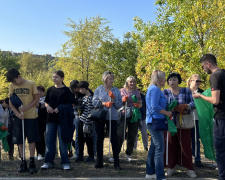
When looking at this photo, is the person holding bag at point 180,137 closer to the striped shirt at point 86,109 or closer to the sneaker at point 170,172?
the sneaker at point 170,172

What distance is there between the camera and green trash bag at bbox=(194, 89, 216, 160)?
17.4ft

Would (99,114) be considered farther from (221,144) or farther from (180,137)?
(221,144)

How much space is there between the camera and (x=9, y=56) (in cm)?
4562

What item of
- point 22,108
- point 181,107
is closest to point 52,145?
point 22,108

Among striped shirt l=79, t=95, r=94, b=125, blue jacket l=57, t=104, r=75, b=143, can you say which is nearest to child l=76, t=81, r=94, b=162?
striped shirt l=79, t=95, r=94, b=125

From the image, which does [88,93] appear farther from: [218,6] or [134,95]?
[218,6]

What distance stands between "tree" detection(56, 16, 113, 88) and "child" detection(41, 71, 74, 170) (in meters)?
17.6

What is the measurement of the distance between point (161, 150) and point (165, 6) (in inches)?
270

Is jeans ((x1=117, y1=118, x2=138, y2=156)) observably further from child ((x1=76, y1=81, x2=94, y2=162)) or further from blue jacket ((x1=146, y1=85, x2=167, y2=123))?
blue jacket ((x1=146, y1=85, x2=167, y2=123))

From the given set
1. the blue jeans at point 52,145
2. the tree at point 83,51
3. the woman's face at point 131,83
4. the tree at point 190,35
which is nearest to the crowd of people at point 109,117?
the blue jeans at point 52,145

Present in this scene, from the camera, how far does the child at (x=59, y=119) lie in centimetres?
536

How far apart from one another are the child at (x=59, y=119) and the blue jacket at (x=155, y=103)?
1.73 m

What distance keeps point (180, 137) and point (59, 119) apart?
2400 mm

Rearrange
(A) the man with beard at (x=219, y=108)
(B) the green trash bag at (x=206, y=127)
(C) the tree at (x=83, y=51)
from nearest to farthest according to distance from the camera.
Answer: (A) the man with beard at (x=219, y=108)
(B) the green trash bag at (x=206, y=127)
(C) the tree at (x=83, y=51)
